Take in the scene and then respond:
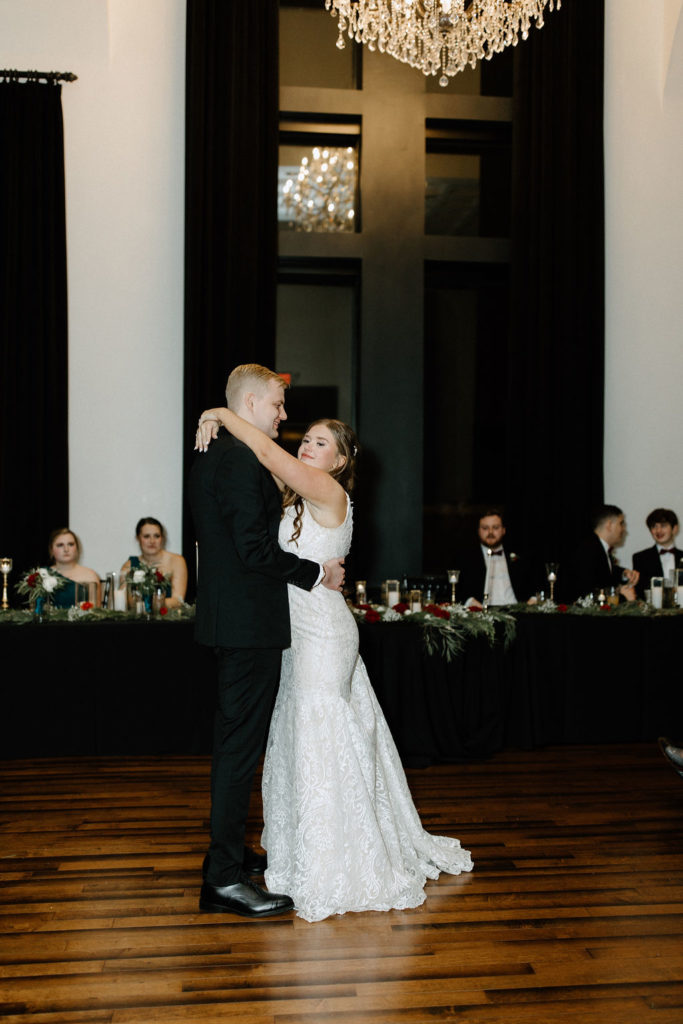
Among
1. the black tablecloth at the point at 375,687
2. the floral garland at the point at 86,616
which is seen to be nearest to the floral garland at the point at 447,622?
the black tablecloth at the point at 375,687

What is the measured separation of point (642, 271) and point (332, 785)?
19.8 feet

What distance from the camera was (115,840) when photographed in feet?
12.9

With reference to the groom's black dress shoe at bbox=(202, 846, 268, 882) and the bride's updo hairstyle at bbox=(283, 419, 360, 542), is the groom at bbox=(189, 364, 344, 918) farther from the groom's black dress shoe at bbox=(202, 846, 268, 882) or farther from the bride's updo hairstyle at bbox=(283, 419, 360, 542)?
the groom's black dress shoe at bbox=(202, 846, 268, 882)

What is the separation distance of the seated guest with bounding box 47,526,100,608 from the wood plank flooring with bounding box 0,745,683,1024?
146 centimetres

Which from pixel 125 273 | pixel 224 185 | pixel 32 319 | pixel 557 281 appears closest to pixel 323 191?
pixel 224 185

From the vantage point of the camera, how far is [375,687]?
5.11 m

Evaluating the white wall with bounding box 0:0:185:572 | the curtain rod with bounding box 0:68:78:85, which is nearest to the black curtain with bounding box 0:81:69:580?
the curtain rod with bounding box 0:68:78:85

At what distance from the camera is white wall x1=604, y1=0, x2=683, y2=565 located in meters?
7.83

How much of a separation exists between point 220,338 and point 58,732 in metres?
3.38

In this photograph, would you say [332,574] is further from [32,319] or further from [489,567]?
[32,319]

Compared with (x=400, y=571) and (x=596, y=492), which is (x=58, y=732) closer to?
(x=400, y=571)

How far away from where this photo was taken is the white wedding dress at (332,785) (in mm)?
3201

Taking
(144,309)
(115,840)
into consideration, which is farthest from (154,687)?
(144,309)

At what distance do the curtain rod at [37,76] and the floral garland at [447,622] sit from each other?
4697 mm
